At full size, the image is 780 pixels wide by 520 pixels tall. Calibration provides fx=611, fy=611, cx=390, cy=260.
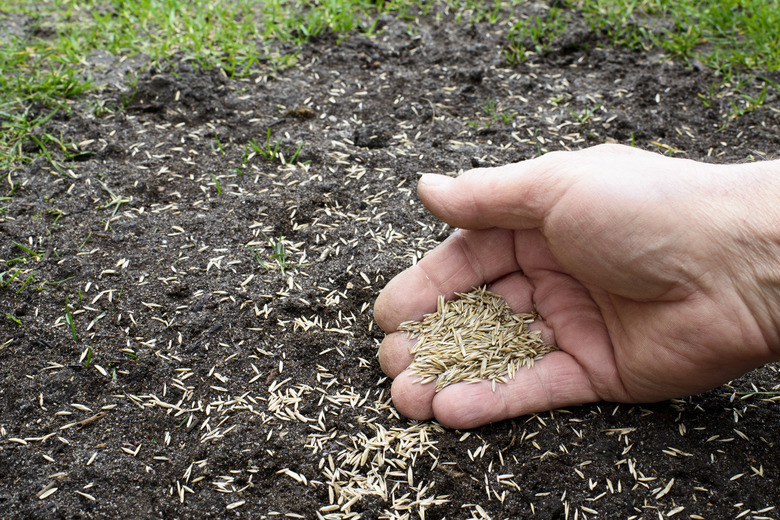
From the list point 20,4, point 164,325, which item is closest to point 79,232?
point 164,325

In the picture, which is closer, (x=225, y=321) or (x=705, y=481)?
(x=705, y=481)

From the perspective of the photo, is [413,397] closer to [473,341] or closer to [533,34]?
[473,341]

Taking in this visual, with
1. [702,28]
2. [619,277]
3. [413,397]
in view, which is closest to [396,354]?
[413,397]

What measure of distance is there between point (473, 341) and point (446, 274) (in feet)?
1.10

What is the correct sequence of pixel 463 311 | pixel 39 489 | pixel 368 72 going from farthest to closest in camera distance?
1. pixel 368 72
2. pixel 463 311
3. pixel 39 489

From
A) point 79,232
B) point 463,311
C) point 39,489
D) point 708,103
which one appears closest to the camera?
point 39,489

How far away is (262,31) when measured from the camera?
4.73 metres

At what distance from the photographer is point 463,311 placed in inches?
109

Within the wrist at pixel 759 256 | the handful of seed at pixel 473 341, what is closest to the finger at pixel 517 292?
the handful of seed at pixel 473 341

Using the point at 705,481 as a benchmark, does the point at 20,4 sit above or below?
above

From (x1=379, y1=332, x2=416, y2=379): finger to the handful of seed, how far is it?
33 millimetres

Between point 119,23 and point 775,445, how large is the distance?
4953 millimetres

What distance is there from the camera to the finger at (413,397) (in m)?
2.53

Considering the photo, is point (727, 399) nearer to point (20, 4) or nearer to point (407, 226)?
point (407, 226)
